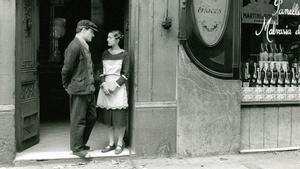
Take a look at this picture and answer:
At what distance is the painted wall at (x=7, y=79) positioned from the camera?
22.7ft

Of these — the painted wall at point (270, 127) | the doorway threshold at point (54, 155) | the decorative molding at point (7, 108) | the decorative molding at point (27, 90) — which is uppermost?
the decorative molding at point (27, 90)

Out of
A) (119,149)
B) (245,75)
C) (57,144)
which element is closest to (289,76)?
(245,75)

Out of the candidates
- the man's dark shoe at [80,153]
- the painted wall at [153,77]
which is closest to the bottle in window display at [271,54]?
the painted wall at [153,77]

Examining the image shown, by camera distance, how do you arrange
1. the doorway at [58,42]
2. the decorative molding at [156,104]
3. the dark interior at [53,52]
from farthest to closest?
the dark interior at [53,52] → the doorway at [58,42] → the decorative molding at [156,104]

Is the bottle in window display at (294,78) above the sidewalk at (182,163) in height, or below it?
above

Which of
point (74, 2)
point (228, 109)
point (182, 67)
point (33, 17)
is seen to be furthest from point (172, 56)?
point (74, 2)

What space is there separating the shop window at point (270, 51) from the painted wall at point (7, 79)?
13.2 ft

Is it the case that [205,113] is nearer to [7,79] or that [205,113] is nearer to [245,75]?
[245,75]

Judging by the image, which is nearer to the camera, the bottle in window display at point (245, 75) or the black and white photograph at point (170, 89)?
the black and white photograph at point (170, 89)

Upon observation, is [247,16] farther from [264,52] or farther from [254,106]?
[254,106]

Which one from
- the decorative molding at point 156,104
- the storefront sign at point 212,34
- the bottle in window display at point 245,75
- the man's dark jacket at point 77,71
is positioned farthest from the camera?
the bottle in window display at point 245,75

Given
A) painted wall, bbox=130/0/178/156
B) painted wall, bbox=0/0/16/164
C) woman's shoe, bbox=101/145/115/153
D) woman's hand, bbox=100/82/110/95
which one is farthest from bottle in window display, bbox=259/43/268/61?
painted wall, bbox=0/0/16/164

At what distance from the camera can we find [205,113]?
793 centimetres

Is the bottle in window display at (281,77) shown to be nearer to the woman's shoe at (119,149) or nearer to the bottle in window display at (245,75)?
the bottle in window display at (245,75)
